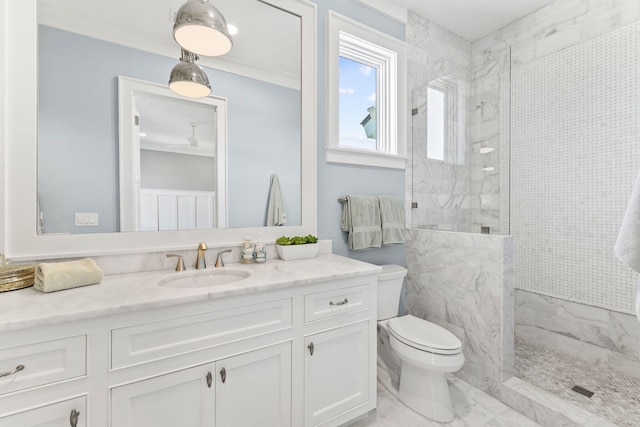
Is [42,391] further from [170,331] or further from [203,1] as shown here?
[203,1]

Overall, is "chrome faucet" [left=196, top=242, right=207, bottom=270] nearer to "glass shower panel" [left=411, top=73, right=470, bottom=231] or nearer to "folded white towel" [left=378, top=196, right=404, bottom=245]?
"folded white towel" [left=378, top=196, right=404, bottom=245]

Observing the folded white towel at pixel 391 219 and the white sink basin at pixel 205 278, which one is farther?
the folded white towel at pixel 391 219

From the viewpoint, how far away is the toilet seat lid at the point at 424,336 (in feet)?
5.38

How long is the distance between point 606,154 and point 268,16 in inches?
101

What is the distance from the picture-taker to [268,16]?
1.87 m

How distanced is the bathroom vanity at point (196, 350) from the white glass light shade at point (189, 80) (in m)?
0.97

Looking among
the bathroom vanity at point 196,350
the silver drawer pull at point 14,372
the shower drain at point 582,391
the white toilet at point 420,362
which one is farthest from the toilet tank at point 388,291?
the silver drawer pull at point 14,372

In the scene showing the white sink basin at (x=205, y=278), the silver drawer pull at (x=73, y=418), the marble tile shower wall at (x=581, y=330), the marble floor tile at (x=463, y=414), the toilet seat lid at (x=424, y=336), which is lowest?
the marble floor tile at (x=463, y=414)

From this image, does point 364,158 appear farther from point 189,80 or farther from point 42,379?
point 42,379

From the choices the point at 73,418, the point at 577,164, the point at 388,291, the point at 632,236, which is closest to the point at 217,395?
the point at 73,418

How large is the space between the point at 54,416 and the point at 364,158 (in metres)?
2.06

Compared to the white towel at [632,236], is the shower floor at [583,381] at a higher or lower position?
lower

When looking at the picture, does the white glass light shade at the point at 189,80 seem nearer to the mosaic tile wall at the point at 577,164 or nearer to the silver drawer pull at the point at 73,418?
the silver drawer pull at the point at 73,418

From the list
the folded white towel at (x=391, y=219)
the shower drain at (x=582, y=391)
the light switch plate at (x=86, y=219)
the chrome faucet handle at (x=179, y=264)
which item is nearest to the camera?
the light switch plate at (x=86, y=219)
